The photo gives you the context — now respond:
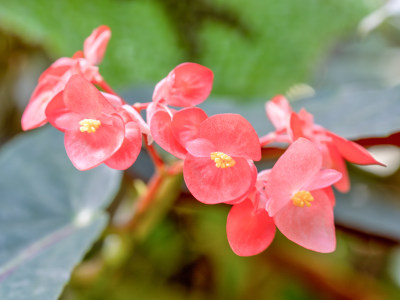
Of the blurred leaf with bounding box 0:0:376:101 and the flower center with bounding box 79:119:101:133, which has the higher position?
the flower center with bounding box 79:119:101:133

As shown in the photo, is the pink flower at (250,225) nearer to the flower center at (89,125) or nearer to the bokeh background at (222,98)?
the flower center at (89,125)

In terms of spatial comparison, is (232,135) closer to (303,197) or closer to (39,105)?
(303,197)

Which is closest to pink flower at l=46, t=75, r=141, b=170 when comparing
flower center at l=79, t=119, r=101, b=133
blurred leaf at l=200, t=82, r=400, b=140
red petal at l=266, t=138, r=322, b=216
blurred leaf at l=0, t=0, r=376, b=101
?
flower center at l=79, t=119, r=101, b=133

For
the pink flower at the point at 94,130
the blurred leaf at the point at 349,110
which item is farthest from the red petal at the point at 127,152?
the blurred leaf at the point at 349,110

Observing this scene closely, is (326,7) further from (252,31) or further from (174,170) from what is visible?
(174,170)

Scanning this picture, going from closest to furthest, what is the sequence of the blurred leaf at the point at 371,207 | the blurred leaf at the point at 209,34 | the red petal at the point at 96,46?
the red petal at the point at 96,46, the blurred leaf at the point at 371,207, the blurred leaf at the point at 209,34

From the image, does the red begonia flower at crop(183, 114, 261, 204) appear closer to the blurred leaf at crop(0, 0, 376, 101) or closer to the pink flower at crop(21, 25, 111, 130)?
the pink flower at crop(21, 25, 111, 130)

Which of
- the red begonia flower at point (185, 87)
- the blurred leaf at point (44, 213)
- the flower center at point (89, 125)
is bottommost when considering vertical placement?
the blurred leaf at point (44, 213)
